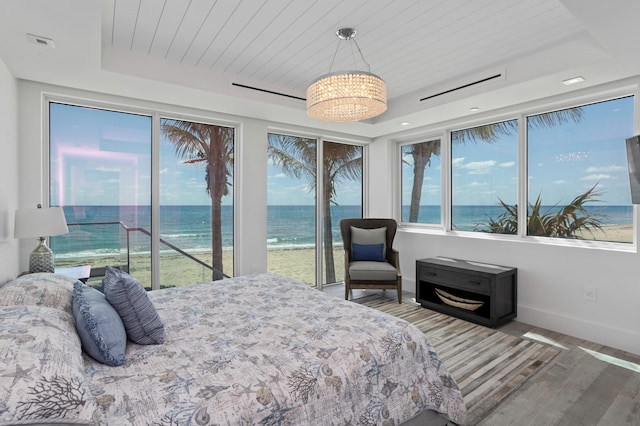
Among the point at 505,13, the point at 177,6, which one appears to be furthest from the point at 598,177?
the point at 177,6

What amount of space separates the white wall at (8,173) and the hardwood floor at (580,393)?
3433 mm

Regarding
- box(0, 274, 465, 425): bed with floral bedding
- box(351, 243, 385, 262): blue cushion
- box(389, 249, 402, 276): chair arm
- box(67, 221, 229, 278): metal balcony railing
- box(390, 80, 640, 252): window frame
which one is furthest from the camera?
box(351, 243, 385, 262): blue cushion

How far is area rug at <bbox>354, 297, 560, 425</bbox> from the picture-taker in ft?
7.42

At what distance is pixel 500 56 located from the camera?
2.93 m

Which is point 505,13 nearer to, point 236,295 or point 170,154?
point 236,295

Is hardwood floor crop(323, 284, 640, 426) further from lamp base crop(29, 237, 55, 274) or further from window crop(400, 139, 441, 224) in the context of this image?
lamp base crop(29, 237, 55, 274)

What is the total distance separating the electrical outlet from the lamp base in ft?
15.2

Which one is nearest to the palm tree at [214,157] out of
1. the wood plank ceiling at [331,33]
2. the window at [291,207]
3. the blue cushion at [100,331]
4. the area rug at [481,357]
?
the window at [291,207]

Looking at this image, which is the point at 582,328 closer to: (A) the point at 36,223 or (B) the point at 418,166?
(B) the point at 418,166

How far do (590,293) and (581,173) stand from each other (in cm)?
117

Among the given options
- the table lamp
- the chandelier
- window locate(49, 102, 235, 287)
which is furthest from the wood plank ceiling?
the table lamp

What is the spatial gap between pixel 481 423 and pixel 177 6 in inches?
126

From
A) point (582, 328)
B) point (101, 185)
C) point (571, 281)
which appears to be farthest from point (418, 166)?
point (101, 185)

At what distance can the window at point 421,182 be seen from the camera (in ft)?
15.8
